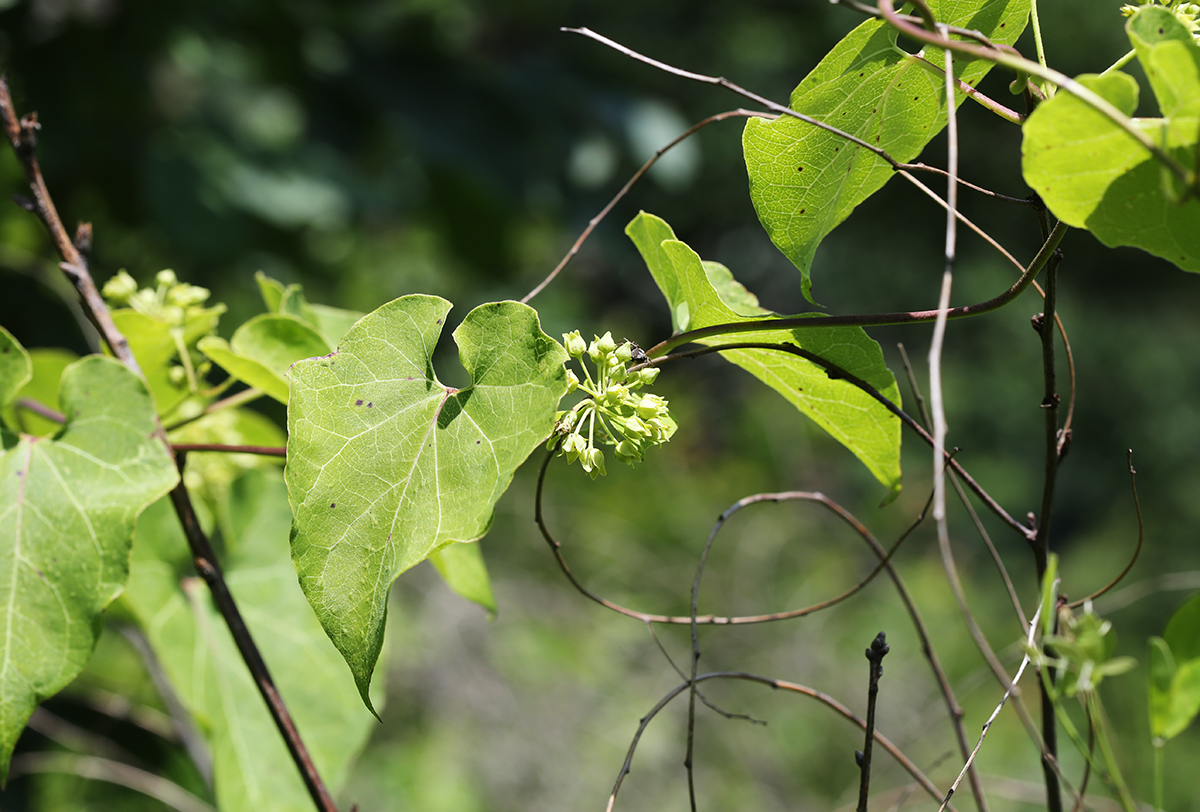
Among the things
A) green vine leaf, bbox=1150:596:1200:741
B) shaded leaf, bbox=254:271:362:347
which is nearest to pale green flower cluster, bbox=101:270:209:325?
shaded leaf, bbox=254:271:362:347

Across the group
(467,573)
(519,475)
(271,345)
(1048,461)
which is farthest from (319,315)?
(519,475)

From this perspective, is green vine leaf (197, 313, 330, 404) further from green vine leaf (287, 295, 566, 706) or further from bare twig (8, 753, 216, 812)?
bare twig (8, 753, 216, 812)

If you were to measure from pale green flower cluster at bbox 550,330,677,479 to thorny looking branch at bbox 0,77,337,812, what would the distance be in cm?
21

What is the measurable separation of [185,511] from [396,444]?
0.62 feet

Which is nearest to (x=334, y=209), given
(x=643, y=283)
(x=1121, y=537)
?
(x=1121, y=537)

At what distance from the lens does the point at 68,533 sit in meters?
0.39

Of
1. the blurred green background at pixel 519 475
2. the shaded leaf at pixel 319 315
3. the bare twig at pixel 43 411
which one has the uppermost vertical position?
the blurred green background at pixel 519 475

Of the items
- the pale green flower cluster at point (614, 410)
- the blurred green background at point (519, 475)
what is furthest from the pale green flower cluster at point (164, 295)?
the blurred green background at point (519, 475)

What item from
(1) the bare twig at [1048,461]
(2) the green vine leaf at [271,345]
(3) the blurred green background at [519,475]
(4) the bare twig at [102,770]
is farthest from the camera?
(3) the blurred green background at [519,475]

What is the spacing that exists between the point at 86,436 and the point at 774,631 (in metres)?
2.34

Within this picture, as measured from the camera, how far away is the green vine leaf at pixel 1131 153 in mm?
257

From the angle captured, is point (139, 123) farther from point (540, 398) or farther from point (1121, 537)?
point (1121, 537)

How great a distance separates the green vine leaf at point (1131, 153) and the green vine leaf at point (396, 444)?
0.61 feet

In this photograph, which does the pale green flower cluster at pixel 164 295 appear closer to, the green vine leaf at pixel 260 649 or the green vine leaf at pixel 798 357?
the green vine leaf at pixel 260 649
